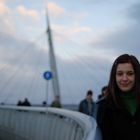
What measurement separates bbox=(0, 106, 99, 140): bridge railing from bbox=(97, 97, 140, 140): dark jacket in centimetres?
280

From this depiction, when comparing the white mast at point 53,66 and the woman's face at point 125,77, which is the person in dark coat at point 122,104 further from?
the white mast at point 53,66

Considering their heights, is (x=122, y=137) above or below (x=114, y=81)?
below

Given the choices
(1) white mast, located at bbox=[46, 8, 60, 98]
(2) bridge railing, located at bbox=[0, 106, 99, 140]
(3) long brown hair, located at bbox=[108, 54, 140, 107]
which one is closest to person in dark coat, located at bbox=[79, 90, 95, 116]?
(2) bridge railing, located at bbox=[0, 106, 99, 140]

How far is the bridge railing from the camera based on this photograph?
1056cm

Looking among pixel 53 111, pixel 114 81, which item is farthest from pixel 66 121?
pixel 114 81

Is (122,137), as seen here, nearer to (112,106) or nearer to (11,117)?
(112,106)

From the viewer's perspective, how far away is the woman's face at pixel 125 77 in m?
5.24

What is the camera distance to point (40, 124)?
1652 centimetres

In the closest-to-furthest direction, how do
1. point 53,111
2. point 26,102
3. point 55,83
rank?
point 53,111, point 26,102, point 55,83

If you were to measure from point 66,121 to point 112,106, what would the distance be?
705cm

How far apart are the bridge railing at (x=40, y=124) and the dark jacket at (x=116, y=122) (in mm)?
2796

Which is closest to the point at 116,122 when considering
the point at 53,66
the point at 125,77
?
the point at 125,77

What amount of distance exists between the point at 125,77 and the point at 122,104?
0.23m

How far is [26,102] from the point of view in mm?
34312
